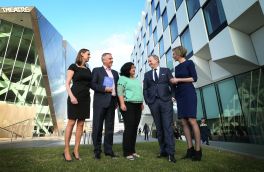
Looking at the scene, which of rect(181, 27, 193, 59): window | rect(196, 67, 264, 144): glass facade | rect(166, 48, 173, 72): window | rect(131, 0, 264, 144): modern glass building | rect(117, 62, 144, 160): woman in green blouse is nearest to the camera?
rect(117, 62, 144, 160): woman in green blouse

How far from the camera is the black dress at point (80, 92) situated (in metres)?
3.80

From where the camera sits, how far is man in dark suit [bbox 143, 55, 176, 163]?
12.7 feet

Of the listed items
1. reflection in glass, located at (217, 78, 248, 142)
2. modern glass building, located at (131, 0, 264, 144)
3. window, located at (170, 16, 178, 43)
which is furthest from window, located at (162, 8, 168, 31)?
reflection in glass, located at (217, 78, 248, 142)

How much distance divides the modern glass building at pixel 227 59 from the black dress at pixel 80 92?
242 inches

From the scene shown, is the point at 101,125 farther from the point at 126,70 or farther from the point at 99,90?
the point at 126,70

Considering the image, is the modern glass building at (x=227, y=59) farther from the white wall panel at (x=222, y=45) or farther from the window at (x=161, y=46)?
the window at (x=161, y=46)

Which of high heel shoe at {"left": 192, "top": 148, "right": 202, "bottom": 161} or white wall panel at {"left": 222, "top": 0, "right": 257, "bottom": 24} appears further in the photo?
white wall panel at {"left": 222, "top": 0, "right": 257, "bottom": 24}

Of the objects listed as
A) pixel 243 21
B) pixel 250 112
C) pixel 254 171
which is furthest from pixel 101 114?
pixel 250 112

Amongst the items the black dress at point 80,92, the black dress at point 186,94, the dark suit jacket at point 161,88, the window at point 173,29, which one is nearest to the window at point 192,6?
the window at point 173,29

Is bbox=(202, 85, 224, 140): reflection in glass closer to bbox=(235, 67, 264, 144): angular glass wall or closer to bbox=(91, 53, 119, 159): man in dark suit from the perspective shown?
bbox=(235, 67, 264, 144): angular glass wall

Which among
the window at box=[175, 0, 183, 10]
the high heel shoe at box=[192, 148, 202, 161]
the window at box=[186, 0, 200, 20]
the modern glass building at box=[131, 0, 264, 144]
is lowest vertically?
the high heel shoe at box=[192, 148, 202, 161]

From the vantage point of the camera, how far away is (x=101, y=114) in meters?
4.05

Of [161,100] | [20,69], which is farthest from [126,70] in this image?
[20,69]

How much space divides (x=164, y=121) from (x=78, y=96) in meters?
1.64
